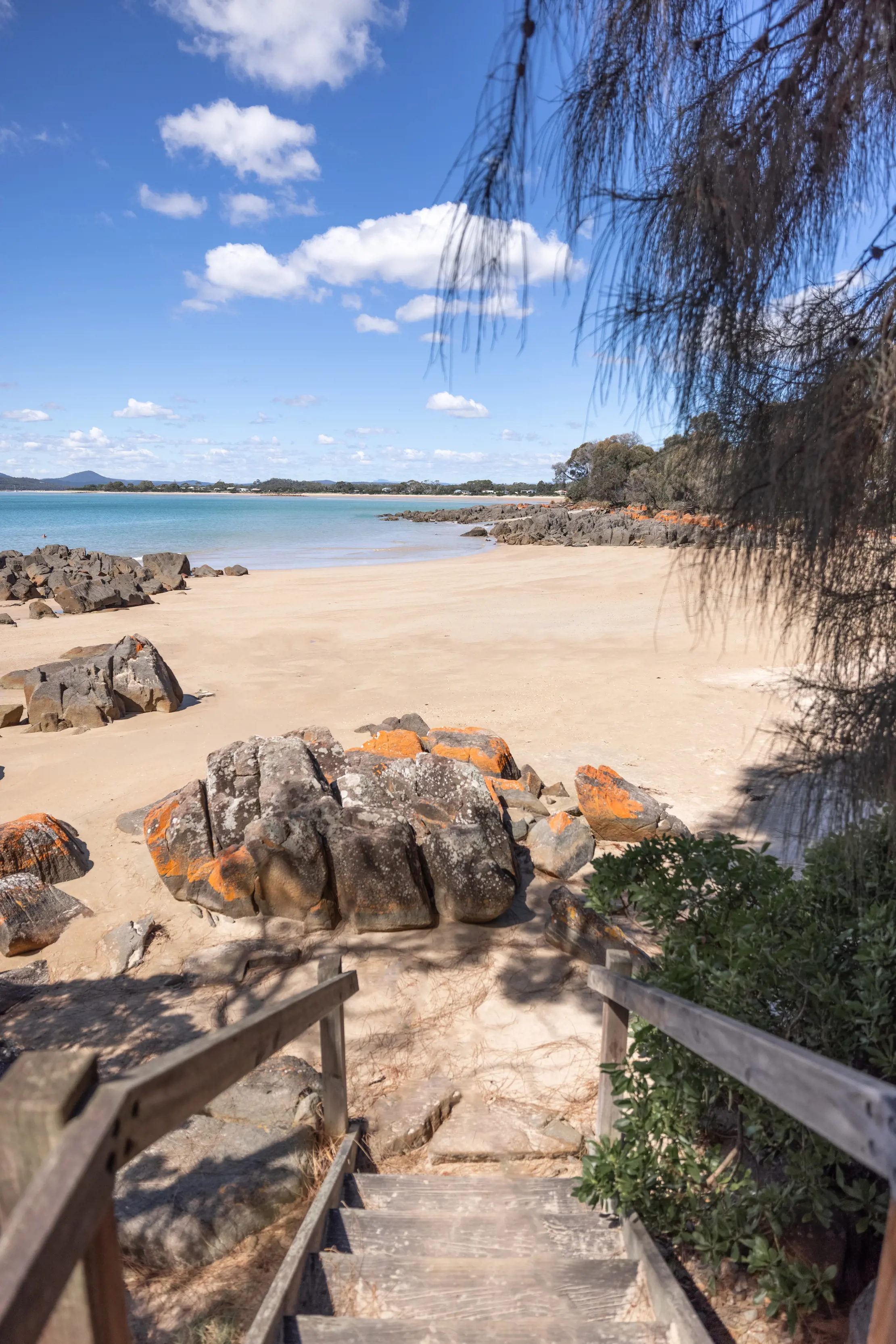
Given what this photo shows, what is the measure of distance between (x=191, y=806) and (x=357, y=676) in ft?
22.7

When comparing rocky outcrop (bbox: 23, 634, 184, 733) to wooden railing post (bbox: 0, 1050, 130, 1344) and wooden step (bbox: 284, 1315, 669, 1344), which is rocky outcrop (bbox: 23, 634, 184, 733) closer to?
wooden step (bbox: 284, 1315, 669, 1344)

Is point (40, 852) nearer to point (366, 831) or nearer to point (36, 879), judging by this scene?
point (36, 879)

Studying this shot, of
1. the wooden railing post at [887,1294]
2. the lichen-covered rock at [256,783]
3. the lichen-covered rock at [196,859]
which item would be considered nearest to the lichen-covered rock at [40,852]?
the lichen-covered rock at [196,859]

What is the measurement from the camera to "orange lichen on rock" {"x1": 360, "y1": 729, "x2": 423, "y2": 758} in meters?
7.95

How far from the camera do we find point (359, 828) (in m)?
6.16

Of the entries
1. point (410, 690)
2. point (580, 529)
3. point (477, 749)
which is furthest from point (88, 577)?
point (580, 529)

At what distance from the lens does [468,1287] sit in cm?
260

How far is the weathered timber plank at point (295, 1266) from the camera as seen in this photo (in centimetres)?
222

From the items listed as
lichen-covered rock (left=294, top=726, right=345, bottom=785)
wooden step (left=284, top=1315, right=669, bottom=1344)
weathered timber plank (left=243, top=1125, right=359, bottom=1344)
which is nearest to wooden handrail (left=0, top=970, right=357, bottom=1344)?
weathered timber plank (left=243, top=1125, right=359, bottom=1344)

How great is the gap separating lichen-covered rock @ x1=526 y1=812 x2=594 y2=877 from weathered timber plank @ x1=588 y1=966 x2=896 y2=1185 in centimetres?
446

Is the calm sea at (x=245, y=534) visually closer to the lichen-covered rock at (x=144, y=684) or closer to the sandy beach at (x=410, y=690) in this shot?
the sandy beach at (x=410, y=690)

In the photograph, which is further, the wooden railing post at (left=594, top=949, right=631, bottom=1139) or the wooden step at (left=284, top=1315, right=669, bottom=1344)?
the wooden railing post at (left=594, top=949, right=631, bottom=1139)

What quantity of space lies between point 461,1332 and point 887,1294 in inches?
57.7

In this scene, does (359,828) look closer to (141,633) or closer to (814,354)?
(814,354)
